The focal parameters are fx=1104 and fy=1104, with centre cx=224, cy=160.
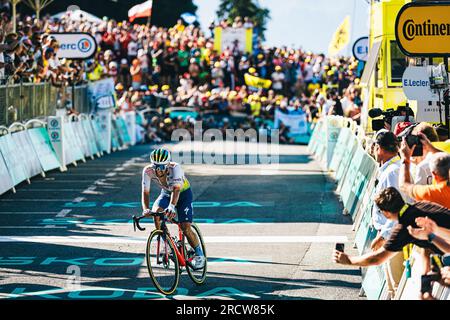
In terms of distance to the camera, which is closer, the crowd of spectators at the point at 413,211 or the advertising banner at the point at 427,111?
the crowd of spectators at the point at 413,211

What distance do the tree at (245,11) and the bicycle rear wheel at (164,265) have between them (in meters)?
77.2

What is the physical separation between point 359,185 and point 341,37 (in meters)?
19.6

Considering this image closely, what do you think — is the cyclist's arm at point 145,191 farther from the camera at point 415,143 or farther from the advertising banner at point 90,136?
the advertising banner at point 90,136

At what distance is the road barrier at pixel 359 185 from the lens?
8984 millimetres

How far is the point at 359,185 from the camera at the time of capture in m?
16.5

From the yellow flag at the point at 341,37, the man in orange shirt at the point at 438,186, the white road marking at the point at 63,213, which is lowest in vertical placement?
the white road marking at the point at 63,213

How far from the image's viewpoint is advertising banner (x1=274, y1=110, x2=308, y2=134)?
38.5 m

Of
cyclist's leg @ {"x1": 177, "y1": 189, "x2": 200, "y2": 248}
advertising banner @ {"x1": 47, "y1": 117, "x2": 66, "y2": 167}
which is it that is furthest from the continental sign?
advertising banner @ {"x1": 47, "y1": 117, "x2": 66, "y2": 167}

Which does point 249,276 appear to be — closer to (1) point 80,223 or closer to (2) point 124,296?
(2) point 124,296

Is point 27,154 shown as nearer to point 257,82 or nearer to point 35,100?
point 35,100

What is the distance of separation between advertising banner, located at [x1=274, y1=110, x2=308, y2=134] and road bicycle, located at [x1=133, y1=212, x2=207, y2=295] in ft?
85.7

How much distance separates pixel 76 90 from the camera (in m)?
30.8

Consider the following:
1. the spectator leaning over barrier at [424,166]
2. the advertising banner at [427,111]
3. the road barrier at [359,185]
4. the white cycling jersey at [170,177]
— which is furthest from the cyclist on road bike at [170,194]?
the advertising banner at [427,111]

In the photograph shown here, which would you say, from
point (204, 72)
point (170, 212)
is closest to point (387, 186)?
point (170, 212)
